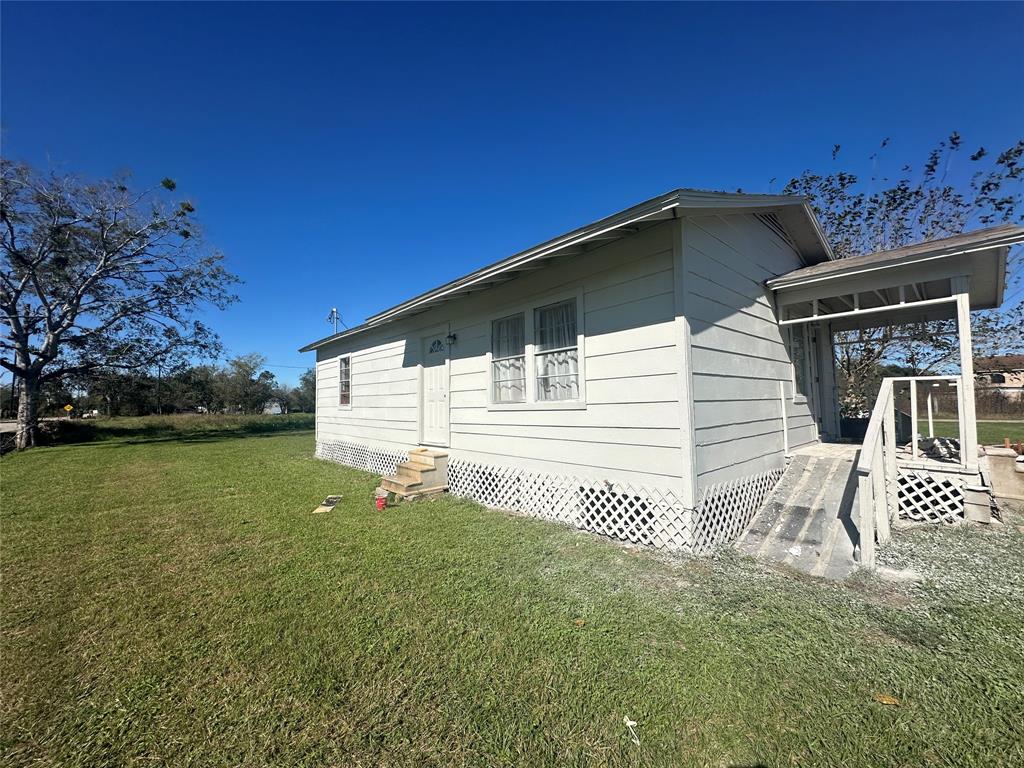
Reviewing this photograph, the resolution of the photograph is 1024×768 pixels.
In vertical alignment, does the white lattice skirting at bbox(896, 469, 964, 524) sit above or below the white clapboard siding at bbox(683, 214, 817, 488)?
below

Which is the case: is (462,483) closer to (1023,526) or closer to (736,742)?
(736,742)

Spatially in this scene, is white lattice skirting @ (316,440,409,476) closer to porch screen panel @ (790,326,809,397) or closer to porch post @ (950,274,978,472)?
porch screen panel @ (790,326,809,397)

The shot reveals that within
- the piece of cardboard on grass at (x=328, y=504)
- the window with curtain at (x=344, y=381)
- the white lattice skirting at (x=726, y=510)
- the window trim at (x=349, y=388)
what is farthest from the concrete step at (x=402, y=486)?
the window with curtain at (x=344, y=381)

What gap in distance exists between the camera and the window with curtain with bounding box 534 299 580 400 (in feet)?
16.8

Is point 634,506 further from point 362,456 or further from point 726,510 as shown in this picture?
point 362,456

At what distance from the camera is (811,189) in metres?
13.5

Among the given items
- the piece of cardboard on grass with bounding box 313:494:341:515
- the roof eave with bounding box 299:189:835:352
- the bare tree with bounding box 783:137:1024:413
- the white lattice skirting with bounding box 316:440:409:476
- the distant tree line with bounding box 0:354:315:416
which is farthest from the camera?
the distant tree line with bounding box 0:354:315:416

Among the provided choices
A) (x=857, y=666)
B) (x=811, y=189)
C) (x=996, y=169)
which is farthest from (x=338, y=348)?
(x=996, y=169)

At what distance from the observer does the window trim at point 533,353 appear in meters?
4.88

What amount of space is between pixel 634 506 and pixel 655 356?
1.64 metres

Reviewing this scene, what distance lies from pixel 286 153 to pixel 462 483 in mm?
8826

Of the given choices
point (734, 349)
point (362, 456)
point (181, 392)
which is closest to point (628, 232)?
point (734, 349)

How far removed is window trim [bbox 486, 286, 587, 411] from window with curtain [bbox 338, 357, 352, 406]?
583 centimetres

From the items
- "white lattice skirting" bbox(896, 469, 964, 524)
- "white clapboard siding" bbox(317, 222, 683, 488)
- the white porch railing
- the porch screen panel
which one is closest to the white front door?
"white clapboard siding" bbox(317, 222, 683, 488)
